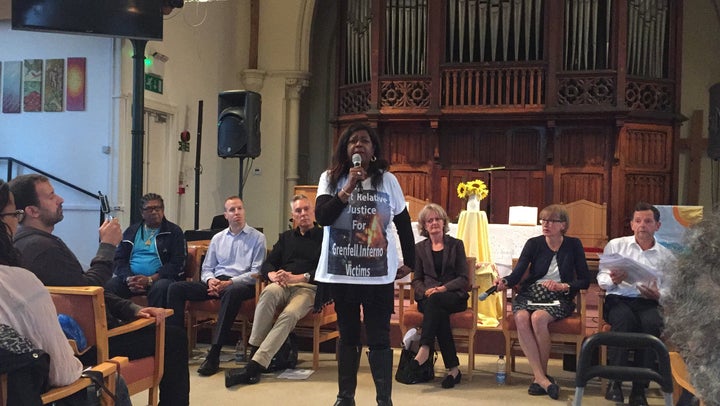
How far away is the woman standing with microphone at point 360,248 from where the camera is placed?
3098mm

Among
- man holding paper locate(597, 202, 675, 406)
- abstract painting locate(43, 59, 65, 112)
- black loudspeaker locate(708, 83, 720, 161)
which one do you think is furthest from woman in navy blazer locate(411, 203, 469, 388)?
abstract painting locate(43, 59, 65, 112)

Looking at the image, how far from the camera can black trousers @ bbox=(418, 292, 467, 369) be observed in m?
4.34

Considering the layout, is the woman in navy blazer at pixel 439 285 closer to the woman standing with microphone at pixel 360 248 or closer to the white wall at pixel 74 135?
the woman standing with microphone at pixel 360 248

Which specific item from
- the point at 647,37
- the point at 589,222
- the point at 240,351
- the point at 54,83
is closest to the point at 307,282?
the point at 240,351

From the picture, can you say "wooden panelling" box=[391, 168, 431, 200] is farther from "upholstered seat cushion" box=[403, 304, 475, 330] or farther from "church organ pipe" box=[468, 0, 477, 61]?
"upholstered seat cushion" box=[403, 304, 475, 330]

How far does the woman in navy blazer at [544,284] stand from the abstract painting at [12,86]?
19.1 ft

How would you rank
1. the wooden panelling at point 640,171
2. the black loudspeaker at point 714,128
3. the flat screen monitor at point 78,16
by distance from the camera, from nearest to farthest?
the flat screen monitor at point 78,16 → the black loudspeaker at point 714,128 → the wooden panelling at point 640,171

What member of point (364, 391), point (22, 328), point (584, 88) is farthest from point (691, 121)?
point (22, 328)

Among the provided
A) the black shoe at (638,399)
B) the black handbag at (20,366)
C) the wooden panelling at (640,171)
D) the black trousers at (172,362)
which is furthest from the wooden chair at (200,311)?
the wooden panelling at (640,171)

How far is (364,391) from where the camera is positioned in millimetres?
4133

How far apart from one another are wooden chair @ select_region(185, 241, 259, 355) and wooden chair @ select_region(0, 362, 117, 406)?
7.75ft

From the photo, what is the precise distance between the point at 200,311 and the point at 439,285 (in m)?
1.69

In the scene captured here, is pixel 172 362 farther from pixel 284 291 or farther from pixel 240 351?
pixel 240 351

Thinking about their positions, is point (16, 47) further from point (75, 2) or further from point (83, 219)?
point (75, 2)
